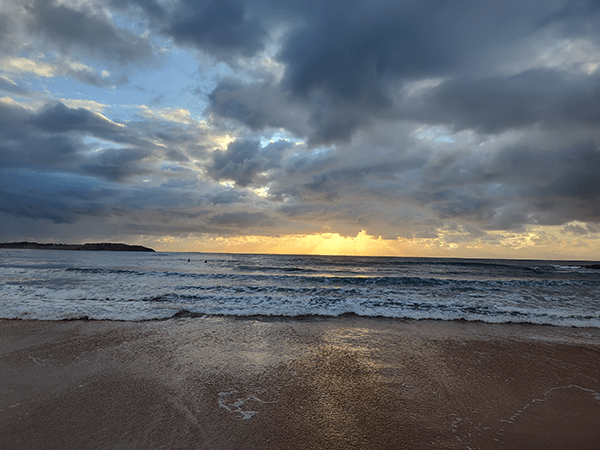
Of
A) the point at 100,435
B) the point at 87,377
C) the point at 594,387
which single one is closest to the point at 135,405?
the point at 100,435

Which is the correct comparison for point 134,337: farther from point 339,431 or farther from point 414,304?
point 414,304

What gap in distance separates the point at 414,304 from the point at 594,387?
24.3ft

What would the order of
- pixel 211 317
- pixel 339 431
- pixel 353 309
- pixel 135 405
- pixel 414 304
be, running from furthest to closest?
pixel 414 304 → pixel 353 309 → pixel 211 317 → pixel 135 405 → pixel 339 431

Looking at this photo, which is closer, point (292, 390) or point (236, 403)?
point (236, 403)

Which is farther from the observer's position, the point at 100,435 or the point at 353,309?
the point at 353,309

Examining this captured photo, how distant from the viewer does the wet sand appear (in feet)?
11.0

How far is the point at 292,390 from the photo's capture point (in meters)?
4.48

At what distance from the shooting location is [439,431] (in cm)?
349

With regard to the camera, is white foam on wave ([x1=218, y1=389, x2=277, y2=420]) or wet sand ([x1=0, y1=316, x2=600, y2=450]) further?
white foam on wave ([x1=218, y1=389, x2=277, y2=420])

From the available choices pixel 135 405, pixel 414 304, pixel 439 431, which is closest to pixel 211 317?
pixel 135 405

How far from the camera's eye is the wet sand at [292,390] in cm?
336

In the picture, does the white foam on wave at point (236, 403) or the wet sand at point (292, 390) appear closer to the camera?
the wet sand at point (292, 390)

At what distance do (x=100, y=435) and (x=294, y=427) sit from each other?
2.27 metres

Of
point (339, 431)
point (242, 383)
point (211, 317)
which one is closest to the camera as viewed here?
point (339, 431)
